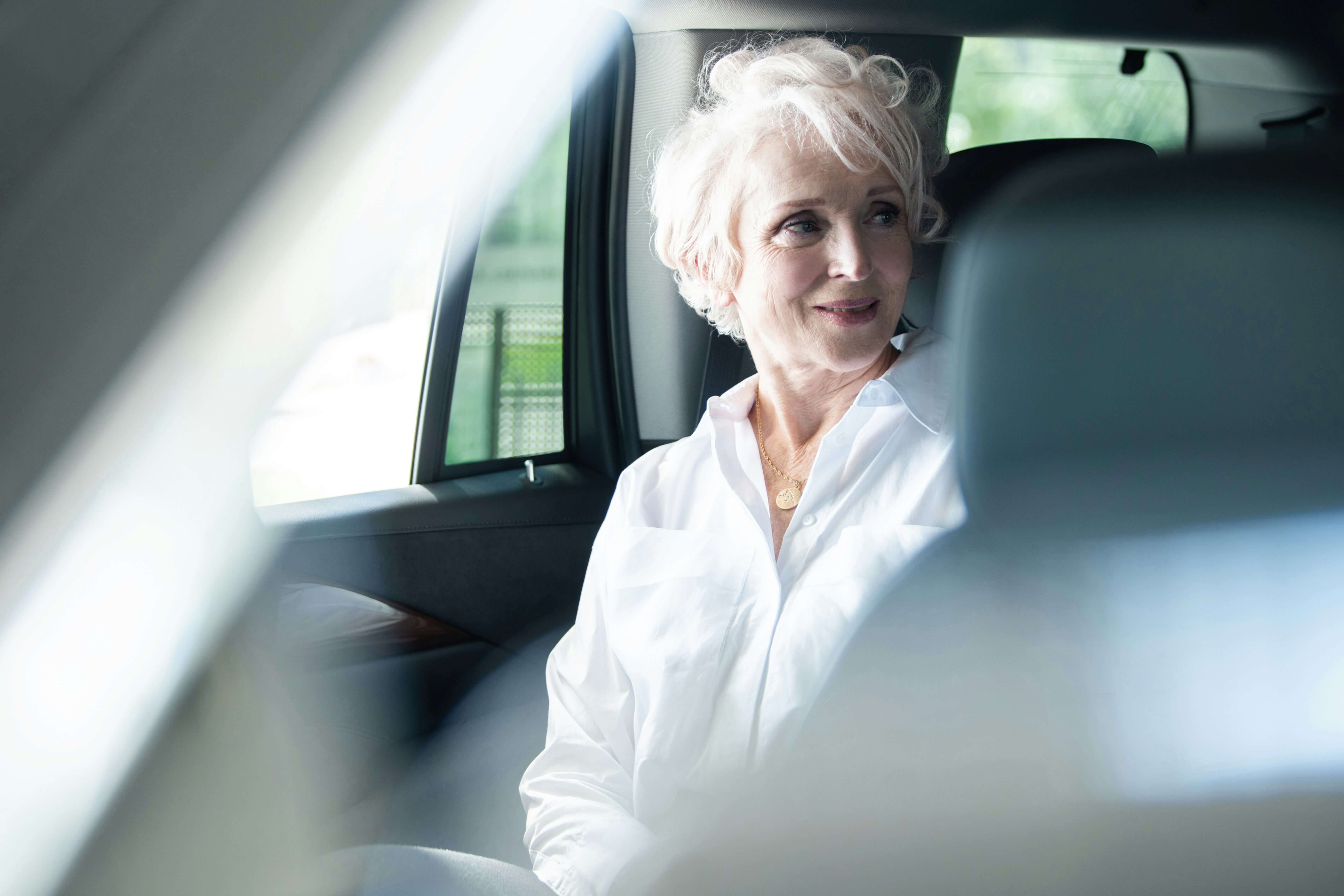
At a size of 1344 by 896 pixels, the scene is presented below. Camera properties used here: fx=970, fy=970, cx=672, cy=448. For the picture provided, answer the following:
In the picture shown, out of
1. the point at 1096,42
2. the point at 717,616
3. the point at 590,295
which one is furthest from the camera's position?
the point at 1096,42

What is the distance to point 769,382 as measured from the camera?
4.81 feet

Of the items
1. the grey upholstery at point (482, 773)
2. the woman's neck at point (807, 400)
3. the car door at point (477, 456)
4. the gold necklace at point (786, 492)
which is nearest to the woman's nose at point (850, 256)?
the woman's neck at point (807, 400)

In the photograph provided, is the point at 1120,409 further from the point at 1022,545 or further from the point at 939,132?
the point at 939,132

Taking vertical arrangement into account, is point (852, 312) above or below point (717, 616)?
above

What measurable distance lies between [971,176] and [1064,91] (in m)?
1.50

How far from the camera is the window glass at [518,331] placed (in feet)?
7.18

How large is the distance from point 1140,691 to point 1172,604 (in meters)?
0.07

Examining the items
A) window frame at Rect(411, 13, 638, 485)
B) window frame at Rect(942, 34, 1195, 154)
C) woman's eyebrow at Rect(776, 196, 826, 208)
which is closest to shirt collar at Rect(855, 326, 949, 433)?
woman's eyebrow at Rect(776, 196, 826, 208)

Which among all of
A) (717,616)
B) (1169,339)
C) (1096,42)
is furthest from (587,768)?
(1096,42)

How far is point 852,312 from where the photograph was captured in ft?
4.41

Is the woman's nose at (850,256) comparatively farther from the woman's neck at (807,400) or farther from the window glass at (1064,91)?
→ the window glass at (1064,91)

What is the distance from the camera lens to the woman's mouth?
4.39 ft

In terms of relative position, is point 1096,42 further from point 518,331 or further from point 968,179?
point 518,331

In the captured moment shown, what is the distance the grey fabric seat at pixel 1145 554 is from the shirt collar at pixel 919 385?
481 millimetres
